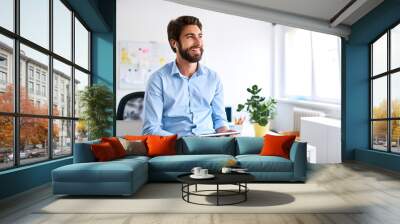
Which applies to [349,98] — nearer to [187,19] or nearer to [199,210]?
[187,19]

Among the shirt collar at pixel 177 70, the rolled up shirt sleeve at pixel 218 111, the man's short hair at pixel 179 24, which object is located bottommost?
the rolled up shirt sleeve at pixel 218 111

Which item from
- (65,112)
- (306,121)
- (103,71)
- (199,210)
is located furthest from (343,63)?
(199,210)

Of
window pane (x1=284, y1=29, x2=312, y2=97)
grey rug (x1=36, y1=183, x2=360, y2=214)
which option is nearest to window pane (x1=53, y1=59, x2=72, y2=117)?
grey rug (x1=36, y1=183, x2=360, y2=214)

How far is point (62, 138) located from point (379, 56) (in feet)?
20.6

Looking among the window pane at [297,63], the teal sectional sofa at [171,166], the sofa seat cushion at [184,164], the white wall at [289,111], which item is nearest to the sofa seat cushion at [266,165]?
the teal sectional sofa at [171,166]

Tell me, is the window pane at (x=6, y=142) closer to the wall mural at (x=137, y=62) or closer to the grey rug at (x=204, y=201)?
the grey rug at (x=204, y=201)

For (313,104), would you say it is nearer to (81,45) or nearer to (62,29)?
(81,45)

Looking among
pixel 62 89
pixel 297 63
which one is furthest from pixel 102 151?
pixel 297 63

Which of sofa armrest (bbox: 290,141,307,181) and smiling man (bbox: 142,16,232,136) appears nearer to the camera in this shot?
sofa armrest (bbox: 290,141,307,181)

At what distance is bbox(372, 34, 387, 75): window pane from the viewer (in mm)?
8805

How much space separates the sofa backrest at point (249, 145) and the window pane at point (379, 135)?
9.72 ft

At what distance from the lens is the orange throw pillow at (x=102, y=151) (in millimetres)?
6059

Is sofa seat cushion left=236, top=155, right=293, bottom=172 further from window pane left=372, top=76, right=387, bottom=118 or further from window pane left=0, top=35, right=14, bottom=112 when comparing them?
window pane left=372, top=76, right=387, bottom=118

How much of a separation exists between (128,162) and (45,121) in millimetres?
1799
